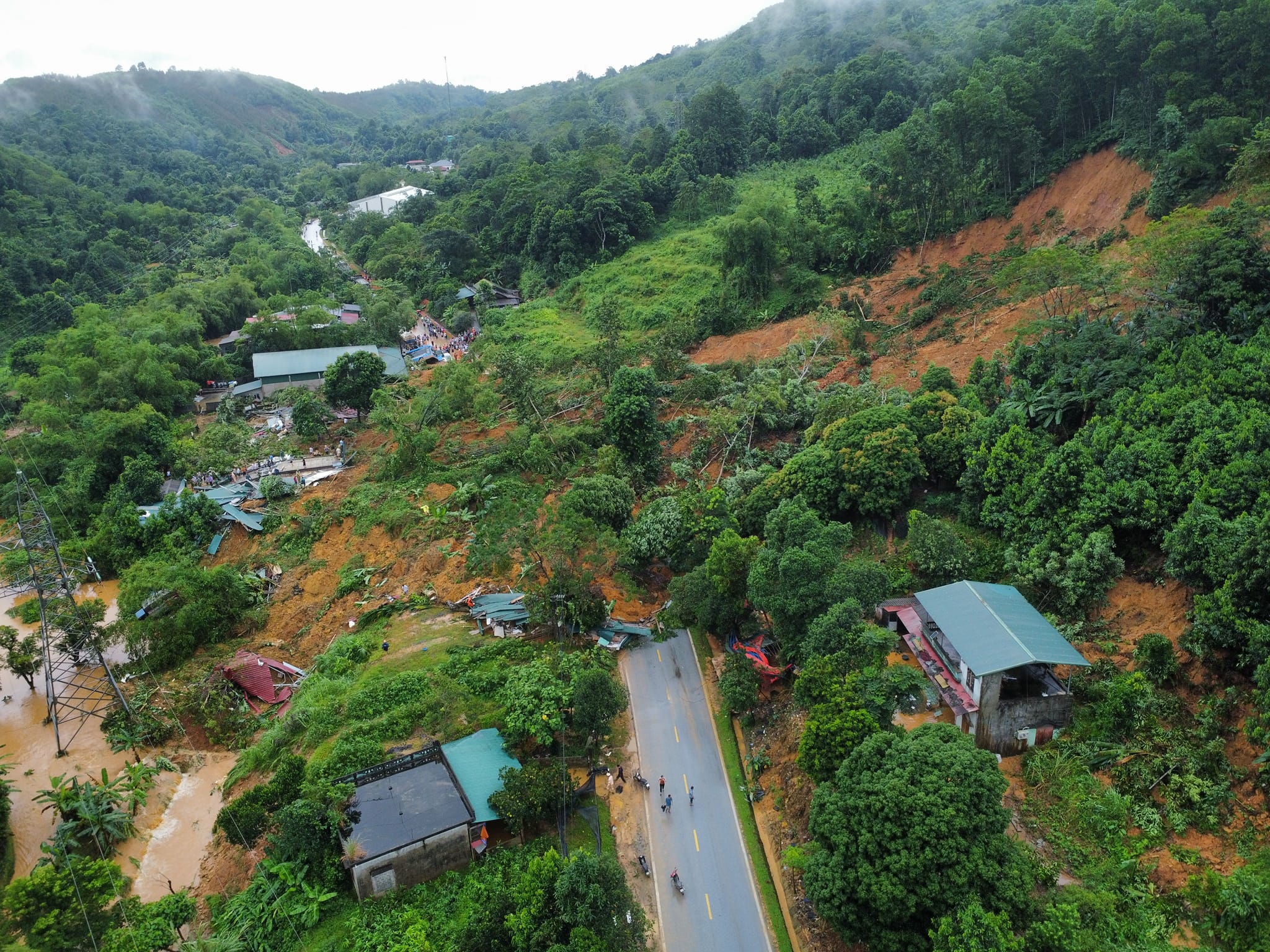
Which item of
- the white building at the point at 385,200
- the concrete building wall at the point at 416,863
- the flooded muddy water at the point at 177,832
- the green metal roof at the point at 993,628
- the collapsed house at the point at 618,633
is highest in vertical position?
the white building at the point at 385,200

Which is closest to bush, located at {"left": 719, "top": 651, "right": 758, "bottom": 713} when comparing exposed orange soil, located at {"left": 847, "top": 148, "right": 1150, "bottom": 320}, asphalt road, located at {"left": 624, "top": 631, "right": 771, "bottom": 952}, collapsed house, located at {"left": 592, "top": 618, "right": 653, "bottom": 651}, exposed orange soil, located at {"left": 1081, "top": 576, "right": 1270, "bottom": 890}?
asphalt road, located at {"left": 624, "top": 631, "right": 771, "bottom": 952}

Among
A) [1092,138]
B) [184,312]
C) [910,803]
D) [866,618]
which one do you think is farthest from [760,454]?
[184,312]

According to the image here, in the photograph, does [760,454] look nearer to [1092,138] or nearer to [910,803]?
[910,803]

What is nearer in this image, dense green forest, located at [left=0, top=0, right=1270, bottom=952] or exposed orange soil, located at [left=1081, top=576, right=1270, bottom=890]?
exposed orange soil, located at [left=1081, top=576, right=1270, bottom=890]

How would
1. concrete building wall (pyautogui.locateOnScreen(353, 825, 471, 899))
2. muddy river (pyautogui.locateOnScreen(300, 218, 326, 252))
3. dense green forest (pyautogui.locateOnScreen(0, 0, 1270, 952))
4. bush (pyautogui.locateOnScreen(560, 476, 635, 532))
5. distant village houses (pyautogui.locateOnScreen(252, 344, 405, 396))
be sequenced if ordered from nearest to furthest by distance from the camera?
dense green forest (pyautogui.locateOnScreen(0, 0, 1270, 952)) < concrete building wall (pyautogui.locateOnScreen(353, 825, 471, 899)) < bush (pyautogui.locateOnScreen(560, 476, 635, 532)) < distant village houses (pyautogui.locateOnScreen(252, 344, 405, 396)) < muddy river (pyautogui.locateOnScreen(300, 218, 326, 252))

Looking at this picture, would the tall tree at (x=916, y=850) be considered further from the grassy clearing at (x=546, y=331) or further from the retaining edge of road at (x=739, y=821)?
the grassy clearing at (x=546, y=331)

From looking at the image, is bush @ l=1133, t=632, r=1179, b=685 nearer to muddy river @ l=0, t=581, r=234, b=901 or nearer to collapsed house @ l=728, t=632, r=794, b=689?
collapsed house @ l=728, t=632, r=794, b=689

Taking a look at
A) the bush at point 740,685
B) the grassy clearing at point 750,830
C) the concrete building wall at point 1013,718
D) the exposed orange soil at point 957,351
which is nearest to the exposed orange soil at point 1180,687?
the concrete building wall at point 1013,718

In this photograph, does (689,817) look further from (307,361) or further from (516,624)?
(307,361)
